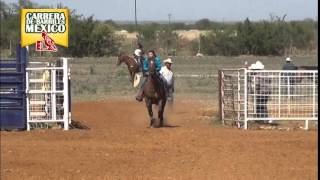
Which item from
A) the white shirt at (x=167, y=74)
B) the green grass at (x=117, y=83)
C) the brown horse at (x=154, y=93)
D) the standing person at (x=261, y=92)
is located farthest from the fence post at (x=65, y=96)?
the green grass at (x=117, y=83)

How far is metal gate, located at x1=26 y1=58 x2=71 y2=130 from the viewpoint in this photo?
811 inches

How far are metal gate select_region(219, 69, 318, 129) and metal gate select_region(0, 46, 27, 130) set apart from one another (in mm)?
5201

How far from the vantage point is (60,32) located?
70.3ft

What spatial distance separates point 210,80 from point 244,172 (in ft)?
112

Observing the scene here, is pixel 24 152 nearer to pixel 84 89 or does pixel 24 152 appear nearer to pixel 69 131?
pixel 69 131

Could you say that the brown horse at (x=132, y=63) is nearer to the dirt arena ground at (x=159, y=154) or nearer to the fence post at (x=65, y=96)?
the dirt arena ground at (x=159, y=154)

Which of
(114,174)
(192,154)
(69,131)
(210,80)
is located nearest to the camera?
(114,174)

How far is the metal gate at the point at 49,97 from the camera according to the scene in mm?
20594

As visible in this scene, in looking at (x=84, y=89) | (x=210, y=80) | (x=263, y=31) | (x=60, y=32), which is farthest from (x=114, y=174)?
(x=263, y=31)
